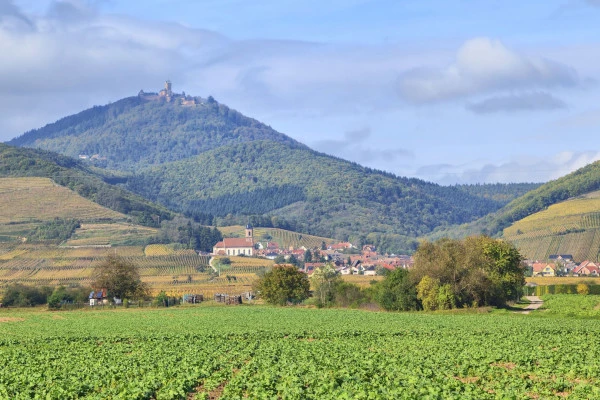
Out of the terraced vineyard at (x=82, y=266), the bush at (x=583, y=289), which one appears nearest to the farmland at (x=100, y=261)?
the terraced vineyard at (x=82, y=266)

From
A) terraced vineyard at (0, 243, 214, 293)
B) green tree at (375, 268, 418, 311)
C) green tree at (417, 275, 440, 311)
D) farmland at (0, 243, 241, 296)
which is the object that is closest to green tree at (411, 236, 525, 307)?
green tree at (417, 275, 440, 311)

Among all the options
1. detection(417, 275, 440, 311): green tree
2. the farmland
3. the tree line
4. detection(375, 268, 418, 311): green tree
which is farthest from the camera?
the farmland

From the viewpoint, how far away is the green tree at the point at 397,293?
8356 cm

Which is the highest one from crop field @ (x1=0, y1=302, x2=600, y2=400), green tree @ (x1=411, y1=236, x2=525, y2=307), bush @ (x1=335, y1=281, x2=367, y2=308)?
green tree @ (x1=411, y1=236, x2=525, y2=307)

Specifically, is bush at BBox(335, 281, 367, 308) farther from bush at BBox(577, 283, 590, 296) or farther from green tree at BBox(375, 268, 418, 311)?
bush at BBox(577, 283, 590, 296)

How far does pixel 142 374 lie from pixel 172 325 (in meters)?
32.5

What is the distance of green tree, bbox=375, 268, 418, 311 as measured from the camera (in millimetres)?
83562

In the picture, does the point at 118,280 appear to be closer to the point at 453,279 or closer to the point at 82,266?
the point at 453,279

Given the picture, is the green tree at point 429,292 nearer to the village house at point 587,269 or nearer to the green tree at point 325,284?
the green tree at point 325,284

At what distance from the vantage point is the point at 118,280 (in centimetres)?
10906

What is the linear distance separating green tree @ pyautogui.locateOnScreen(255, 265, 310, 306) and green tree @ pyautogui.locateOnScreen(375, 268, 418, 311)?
60.0ft

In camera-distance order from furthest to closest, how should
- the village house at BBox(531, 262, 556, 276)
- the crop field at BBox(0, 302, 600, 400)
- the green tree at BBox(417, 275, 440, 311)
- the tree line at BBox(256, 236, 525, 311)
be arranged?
the village house at BBox(531, 262, 556, 276), the tree line at BBox(256, 236, 525, 311), the green tree at BBox(417, 275, 440, 311), the crop field at BBox(0, 302, 600, 400)

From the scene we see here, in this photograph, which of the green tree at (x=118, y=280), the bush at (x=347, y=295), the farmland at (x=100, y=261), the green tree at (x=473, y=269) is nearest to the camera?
the green tree at (x=473, y=269)

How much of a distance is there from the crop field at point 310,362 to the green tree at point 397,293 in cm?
2617
